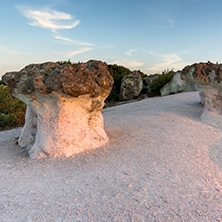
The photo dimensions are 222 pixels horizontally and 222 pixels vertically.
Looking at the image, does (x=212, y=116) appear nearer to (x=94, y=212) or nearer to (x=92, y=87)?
(x=92, y=87)

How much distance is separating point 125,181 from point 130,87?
12.1m

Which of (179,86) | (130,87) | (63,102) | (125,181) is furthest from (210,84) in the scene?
(130,87)

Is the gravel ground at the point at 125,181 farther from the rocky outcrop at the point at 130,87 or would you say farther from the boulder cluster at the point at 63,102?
the rocky outcrop at the point at 130,87

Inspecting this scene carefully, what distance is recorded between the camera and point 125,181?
3018 mm


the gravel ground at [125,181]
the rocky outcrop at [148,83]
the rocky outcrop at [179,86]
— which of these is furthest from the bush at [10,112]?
the rocky outcrop at [148,83]

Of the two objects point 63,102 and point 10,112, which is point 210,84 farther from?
point 10,112

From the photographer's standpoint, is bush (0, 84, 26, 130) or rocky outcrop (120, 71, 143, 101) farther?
rocky outcrop (120, 71, 143, 101)

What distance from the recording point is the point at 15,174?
3537 millimetres

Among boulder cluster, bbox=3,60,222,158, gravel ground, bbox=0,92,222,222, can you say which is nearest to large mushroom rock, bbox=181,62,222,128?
gravel ground, bbox=0,92,222,222

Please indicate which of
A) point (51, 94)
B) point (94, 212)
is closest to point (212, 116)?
point (51, 94)

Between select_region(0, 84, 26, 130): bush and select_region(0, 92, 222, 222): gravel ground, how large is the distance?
4.05 m

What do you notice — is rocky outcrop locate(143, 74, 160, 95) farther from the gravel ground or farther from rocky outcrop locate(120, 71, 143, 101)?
the gravel ground

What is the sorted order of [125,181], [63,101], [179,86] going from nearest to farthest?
[125,181] → [63,101] → [179,86]

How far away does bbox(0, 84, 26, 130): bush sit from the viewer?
28.5ft
